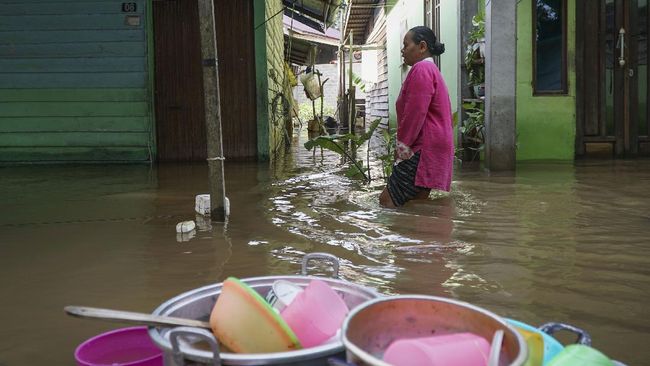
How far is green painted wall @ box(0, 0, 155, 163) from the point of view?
920 cm

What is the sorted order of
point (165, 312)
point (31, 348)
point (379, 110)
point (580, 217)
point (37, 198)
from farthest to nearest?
point (379, 110) → point (37, 198) → point (580, 217) → point (31, 348) → point (165, 312)

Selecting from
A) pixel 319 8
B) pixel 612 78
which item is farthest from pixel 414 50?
pixel 319 8

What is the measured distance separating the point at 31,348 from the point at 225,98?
7.46m

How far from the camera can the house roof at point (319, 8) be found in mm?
13808

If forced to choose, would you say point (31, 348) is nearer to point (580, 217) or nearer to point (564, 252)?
point (564, 252)

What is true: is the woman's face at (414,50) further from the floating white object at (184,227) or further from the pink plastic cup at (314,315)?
the pink plastic cup at (314,315)

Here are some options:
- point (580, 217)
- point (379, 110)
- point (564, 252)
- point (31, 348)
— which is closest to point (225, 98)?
point (580, 217)

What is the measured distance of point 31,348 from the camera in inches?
84.8

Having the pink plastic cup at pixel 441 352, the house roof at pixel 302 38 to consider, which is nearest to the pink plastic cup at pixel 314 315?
the pink plastic cup at pixel 441 352

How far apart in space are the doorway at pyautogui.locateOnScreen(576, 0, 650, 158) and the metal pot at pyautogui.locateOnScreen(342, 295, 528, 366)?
8.14m

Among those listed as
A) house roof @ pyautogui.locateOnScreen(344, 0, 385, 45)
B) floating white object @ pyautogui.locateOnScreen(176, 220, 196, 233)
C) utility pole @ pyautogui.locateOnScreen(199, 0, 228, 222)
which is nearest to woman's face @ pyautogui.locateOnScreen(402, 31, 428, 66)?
utility pole @ pyautogui.locateOnScreen(199, 0, 228, 222)

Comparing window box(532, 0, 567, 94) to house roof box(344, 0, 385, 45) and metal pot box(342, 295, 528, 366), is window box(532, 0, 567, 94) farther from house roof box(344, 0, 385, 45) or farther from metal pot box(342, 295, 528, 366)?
house roof box(344, 0, 385, 45)

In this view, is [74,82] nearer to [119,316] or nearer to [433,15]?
[433,15]

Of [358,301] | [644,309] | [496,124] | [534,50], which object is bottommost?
[644,309]
